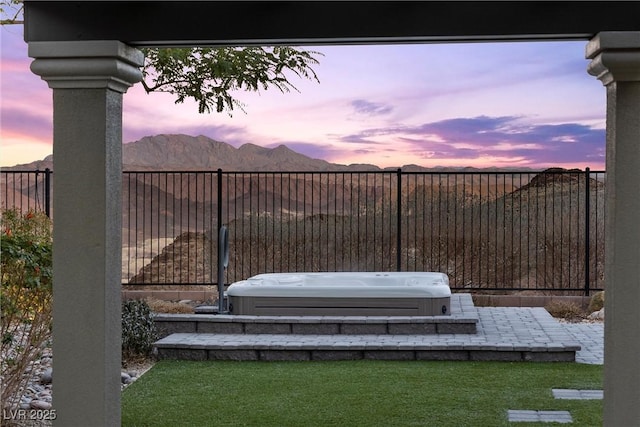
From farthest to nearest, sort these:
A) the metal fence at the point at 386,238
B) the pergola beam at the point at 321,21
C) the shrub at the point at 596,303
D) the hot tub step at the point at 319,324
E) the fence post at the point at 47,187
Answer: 1. the metal fence at the point at 386,238
2. the fence post at the point at 47,187
3. the shrub at the point at 596,303
4. the hot tub step at the point at 319,324
5. the pergola beam at the point at 321,21

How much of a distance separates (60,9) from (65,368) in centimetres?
164

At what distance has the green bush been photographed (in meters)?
7.15

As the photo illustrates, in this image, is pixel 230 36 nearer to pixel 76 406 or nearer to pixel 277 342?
pixel 76 406

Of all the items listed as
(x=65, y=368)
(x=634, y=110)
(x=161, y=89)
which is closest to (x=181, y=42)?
(x=65, y=368)

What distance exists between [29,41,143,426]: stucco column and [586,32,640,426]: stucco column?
2.23 meters

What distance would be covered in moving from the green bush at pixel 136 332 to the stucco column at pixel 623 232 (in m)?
4.80

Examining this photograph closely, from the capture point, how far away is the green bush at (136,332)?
7152 millimetres

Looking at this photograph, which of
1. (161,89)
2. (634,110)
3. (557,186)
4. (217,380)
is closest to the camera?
(634,110)

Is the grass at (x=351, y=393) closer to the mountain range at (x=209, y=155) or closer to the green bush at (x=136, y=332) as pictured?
the green bush at (x=136, y=332)

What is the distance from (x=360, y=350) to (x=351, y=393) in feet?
3.94

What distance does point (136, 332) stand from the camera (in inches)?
284

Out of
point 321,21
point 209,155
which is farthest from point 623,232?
point 209,155

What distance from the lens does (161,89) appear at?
9383mm

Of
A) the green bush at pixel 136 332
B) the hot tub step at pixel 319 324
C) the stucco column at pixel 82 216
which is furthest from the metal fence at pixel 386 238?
the stucco column at pixel 82 216
